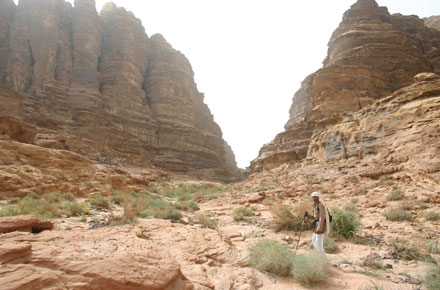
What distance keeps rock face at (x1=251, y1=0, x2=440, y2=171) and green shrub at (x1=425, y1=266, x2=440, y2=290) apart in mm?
24324

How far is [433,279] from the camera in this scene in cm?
346

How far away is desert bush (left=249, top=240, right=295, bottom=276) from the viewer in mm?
→ 4109

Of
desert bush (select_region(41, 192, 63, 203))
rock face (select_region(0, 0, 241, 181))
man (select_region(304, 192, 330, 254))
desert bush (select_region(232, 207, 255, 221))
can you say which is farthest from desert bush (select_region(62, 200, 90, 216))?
rock face (select_region(0, 0, 241, 181))

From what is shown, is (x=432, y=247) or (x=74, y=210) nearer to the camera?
(x=432, y=247)

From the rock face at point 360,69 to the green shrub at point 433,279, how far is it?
958 inches

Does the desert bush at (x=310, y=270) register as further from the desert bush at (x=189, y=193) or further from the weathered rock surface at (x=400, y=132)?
the desert bush at (x=189, y=193)

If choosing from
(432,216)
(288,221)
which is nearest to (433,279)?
(288,221)

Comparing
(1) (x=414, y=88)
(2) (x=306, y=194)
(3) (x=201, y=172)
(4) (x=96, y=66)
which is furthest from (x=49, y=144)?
(4) (x=96, y=66)

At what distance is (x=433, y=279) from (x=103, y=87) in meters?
56.0

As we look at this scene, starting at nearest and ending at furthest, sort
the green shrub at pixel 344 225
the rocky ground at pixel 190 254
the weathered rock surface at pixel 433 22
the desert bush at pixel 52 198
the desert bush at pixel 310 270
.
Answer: the rocky ground at pixel 190 254, the desert bush at pixel 310 270, the green shrub at pixel 344 225, the desert bush at pixel 52 198, the weathered rock surface at pixel 433 22

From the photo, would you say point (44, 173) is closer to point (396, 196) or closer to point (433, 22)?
point (396, 196)

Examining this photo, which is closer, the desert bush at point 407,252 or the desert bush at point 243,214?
the desert bush at point 407,252

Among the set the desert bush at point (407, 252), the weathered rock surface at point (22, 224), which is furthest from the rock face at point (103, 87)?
the desert bush at point (407, 252)

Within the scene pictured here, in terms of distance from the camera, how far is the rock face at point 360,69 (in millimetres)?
28406
